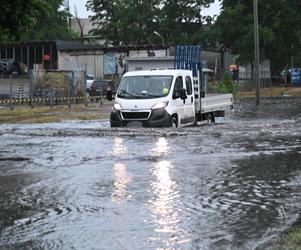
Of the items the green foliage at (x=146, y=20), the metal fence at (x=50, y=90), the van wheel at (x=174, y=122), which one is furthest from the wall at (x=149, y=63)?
the green foliage at (x=146, y=20)

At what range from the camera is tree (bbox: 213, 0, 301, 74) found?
72975mm

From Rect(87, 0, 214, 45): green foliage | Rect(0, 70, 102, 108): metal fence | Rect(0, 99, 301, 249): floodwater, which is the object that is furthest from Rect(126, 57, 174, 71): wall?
Rect(87, 0, 214, 45): green foliage

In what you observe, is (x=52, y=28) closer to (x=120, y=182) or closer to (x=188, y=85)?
(x=188, y=85)

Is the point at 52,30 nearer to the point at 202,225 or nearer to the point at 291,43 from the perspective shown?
the point at 291,43

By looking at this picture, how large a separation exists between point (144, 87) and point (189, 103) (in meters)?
1.84

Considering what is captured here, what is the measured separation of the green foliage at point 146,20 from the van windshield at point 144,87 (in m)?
62.1

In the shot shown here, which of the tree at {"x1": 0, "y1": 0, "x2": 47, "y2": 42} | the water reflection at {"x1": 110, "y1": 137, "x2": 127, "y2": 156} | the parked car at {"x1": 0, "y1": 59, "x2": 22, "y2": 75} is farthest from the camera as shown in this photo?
the parked car at {"x1": 0, "y1": 59, "x2": 22, "y2": 75}

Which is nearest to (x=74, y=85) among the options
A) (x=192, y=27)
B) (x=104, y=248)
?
(x=104, y=248)

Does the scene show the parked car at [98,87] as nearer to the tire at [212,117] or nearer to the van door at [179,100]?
the tire at [212,117]

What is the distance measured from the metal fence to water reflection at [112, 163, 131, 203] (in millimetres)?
27090

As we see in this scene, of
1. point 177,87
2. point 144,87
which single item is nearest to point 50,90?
point 144,87

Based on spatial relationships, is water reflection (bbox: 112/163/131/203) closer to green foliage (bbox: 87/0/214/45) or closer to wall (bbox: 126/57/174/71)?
wall (bbox: 126/57/174/71)

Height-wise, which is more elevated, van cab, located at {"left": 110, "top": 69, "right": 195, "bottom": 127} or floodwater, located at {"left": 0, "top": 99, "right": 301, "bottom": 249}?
van cab, located at {"left": 110, "top": 69, "right": 195, "bottom": 127}

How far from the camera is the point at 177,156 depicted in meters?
13.4
